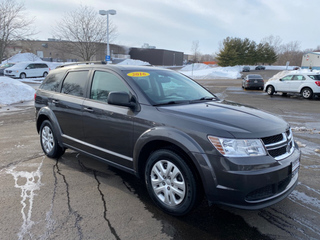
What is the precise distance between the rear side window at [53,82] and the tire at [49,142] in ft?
2.13

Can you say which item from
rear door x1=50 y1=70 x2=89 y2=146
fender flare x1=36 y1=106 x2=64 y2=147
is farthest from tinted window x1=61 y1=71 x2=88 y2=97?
fender flare x1=36 y1=106 x2=64 y2=147

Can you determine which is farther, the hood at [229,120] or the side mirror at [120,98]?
the side mirror at [120,98]

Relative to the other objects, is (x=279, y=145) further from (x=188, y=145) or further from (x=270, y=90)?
(x=270, y=90)

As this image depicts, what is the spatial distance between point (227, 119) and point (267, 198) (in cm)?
91

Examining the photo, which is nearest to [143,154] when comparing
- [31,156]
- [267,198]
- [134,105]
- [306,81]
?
[134,105]

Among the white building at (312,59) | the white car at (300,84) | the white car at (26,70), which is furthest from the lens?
the white building at (312,59)

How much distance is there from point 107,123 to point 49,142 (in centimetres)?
199

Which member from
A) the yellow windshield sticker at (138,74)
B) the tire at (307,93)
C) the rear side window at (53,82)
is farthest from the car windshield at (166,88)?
the tire at (307,93)

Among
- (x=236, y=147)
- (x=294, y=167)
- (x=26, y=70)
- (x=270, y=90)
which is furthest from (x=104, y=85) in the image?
(x=26, y=70)

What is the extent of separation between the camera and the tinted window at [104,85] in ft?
Answer: 12.0

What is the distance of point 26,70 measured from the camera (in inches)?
1142

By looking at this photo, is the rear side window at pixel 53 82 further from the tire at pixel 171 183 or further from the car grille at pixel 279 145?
the car grille at pixel 279 145

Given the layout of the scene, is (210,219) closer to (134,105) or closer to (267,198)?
(267,198)

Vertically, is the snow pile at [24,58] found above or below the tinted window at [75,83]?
above
